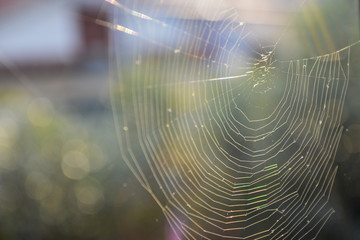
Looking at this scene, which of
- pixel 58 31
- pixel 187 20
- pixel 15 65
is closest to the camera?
pixel 187 20

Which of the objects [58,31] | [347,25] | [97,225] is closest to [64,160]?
[97,225]

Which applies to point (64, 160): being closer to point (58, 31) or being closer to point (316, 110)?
point (58, 31)

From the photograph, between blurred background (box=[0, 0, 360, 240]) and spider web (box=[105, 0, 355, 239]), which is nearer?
spider web (box=[105, 0, 355, 239])

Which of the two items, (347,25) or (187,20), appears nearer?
(187,20)

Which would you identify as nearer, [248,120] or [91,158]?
[248,120]

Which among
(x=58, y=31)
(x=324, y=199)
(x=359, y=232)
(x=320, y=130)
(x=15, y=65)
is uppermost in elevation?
(x=58, y=31)

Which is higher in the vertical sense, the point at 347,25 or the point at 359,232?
the point at 347,25

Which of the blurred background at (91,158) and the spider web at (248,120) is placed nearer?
the spider web at (248,120)

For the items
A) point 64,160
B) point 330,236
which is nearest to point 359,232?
point 330,236

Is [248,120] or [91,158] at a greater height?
[248,120]

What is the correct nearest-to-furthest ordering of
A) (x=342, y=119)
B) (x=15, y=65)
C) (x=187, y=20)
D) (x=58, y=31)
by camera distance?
1. (x=187, y=20)
2. (x=342, y=119)
3. (x=58, y=31)
4. (x=15, y=65)
